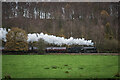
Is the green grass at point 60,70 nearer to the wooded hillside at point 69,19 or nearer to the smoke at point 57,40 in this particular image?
the wooded hillside at point 69,19

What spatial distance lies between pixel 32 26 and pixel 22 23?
87 centimetres

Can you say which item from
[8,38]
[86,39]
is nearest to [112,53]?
[86,39]

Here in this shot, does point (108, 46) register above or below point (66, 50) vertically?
above

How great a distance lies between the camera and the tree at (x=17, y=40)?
739 inches

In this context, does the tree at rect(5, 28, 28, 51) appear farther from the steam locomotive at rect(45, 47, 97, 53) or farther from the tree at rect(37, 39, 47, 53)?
the steam locomotive at rect(45, 47, 97, 53)

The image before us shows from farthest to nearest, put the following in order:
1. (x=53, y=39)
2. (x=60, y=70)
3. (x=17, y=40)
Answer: (x=17, y=40) < (x=53, y=39) < (x=60, y=70)

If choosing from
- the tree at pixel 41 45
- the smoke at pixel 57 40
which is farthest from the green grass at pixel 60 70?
the tree at pixel 41 45

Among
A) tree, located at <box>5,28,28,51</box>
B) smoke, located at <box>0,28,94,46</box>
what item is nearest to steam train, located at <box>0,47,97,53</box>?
smoke, located at <box>0,28,94,46</box>

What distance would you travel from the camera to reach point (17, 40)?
19375 mm

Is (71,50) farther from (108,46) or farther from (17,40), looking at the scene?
(17,40)

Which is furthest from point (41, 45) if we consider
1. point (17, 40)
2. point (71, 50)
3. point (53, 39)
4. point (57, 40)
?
point (71, 50)

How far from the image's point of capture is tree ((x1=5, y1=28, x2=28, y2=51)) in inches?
739

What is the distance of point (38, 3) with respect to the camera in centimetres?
1609

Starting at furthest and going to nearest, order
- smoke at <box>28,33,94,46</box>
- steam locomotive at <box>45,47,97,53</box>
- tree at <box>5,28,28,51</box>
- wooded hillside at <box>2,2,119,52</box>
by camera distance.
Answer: steam locomotive at <box>45,47,97,53</box> < tree at <box>5,28,28,51</box> < smoke at <box>28,33,94,46</box> < wooded hillside at <box>2,2,119,52</box>
